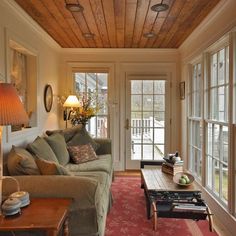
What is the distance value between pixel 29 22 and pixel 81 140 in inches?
73.3

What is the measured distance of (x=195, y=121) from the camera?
4152 mm

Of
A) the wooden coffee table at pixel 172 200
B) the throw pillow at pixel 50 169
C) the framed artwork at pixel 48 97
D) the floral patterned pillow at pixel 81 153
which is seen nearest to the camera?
the throw pillow at pixel 50 169

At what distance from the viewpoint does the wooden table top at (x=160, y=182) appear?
105 inches

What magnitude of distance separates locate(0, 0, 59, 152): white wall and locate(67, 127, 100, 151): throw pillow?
0.54 meters

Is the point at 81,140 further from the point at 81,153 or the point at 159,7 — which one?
the point at 159,7

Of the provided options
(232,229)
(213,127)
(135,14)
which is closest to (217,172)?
(213,127)

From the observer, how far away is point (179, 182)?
2.76 metres

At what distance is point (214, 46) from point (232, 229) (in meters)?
2.14

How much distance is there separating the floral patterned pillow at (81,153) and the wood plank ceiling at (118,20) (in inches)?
70.4

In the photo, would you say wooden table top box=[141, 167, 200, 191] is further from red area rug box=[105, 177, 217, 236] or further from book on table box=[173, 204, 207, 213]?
red area rug box=[105, 177, 217, 236]

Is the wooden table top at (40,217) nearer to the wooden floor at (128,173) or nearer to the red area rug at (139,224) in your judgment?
the red area rug at (139,224)

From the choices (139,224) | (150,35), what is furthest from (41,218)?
(150,35)

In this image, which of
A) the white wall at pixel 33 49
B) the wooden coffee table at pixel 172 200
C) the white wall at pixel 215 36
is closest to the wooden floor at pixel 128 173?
the white wall at pixel 33 49

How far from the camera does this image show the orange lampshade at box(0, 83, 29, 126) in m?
1.48
